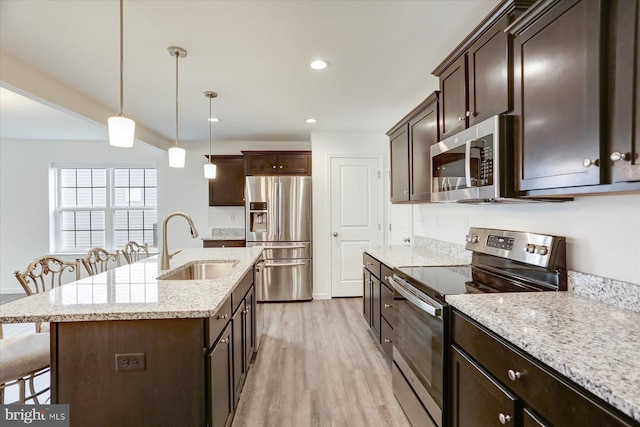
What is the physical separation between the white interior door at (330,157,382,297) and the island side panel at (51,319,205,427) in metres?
3.34

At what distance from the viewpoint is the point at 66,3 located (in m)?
1.69

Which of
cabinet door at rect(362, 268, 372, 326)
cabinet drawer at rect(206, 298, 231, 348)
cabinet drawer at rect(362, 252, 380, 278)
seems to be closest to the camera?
cabinet drawer at rect(206, 298, 231, 348)

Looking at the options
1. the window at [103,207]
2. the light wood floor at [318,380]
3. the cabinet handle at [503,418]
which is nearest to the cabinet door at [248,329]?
the light wood floor at [318,380]

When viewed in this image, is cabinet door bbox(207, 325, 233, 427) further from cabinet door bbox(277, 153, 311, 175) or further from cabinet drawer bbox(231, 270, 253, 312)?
cabinet door bbox(277, 153, 311, 175)

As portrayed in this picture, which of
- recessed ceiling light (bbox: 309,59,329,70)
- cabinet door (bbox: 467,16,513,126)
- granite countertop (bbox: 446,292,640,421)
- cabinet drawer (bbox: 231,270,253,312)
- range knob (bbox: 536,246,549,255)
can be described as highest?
recessed ceiling light (bbox: 309,59,329,70)

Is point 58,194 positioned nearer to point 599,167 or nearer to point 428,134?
point 428,134

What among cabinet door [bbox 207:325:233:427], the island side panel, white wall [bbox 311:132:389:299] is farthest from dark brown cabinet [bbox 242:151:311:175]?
the island side panel

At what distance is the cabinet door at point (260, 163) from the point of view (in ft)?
14.9

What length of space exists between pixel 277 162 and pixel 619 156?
12.9 ft

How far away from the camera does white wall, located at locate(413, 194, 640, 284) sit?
1.25m

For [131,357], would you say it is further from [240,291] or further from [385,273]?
[385,273]

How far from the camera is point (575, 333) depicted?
99 cm

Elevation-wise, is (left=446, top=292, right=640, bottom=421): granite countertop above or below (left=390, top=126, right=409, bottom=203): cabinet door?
below

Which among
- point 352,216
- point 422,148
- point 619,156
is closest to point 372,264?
point 422,148
